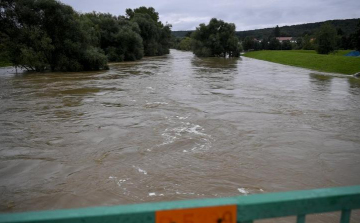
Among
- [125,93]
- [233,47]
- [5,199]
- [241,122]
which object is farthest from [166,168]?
[233,47]

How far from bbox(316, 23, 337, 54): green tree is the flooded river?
149 ft

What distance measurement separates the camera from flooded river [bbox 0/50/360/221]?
5.05 meters

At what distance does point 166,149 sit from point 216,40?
195 feet

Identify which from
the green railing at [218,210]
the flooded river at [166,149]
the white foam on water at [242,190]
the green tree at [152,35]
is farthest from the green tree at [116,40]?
the green railing at [218,210]

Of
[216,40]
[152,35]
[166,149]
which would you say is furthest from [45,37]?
[216,40]

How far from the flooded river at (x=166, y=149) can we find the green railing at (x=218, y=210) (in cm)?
342

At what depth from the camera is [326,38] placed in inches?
2061


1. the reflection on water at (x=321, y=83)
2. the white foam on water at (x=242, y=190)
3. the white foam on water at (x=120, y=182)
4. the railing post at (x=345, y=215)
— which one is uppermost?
the railing post at (x=345, y=215)

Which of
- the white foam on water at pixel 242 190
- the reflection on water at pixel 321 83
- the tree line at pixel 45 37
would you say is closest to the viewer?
the white foam on water at pixel 242 190

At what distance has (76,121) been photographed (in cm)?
944

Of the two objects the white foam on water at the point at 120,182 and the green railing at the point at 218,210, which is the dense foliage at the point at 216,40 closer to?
the white foam on water at the point at 120,182

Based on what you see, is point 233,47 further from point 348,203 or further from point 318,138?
point 348,203

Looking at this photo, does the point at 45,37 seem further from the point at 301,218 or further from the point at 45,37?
the point at 301,218

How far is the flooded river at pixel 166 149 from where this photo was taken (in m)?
5.05
